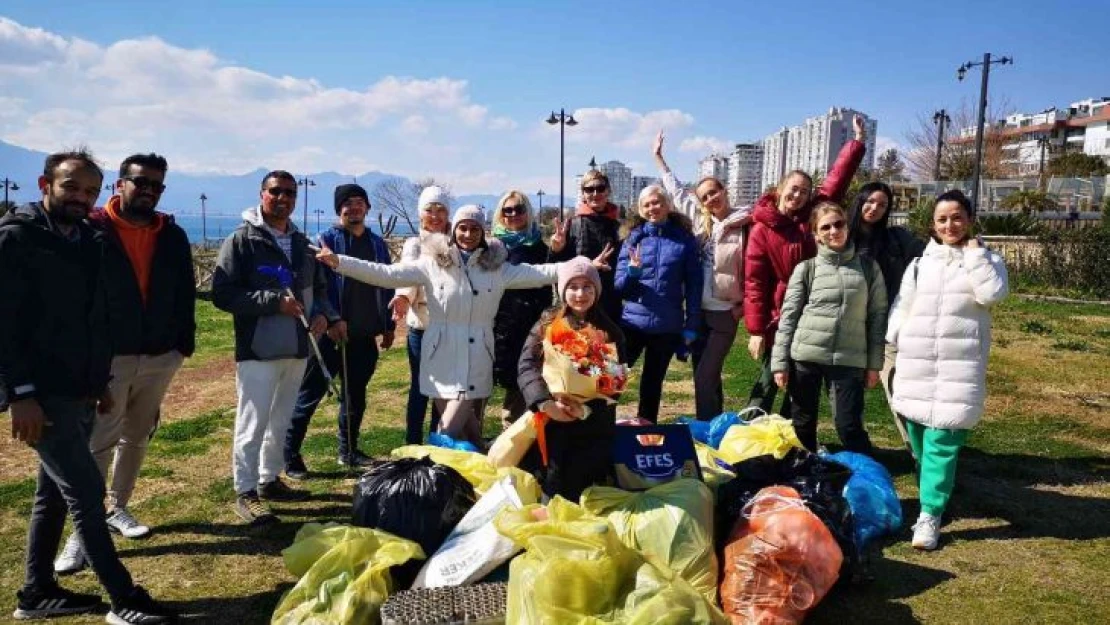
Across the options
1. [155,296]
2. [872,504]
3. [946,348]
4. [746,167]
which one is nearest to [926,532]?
[872,504]

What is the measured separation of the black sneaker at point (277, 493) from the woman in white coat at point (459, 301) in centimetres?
102

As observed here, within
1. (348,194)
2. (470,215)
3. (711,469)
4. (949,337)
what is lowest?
(711,469)

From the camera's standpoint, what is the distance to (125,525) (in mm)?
3814

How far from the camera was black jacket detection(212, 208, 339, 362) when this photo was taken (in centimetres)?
379

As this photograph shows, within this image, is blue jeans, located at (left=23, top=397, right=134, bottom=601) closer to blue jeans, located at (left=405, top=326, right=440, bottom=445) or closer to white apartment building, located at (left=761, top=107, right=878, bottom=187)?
blue jeans, located at (left=405, top=326, right=440, bottom=445)

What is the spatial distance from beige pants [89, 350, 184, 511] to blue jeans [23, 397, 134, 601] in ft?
1.15

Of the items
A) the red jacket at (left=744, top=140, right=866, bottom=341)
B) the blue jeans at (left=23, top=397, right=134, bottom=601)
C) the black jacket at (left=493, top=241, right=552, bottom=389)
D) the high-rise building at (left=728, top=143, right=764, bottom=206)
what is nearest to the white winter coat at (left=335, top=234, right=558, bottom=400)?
the black jacket at (left=493, top=241, right=552, bottom=389)

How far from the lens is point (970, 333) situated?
12.4 ft

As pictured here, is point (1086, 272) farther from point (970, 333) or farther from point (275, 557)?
point (275, 557)

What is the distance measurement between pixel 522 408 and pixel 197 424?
9.90ft

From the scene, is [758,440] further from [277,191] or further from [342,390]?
[277,191]

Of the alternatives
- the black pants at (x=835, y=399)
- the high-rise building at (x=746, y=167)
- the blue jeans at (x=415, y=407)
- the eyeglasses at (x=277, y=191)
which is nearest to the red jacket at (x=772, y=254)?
the black pants at (x=835, y=399)

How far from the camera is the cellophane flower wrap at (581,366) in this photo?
3.28m

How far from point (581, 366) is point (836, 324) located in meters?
1.74
